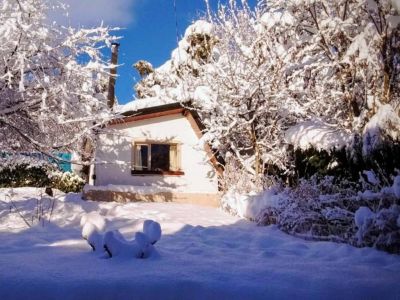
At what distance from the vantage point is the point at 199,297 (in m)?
3.13

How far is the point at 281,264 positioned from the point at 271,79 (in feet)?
27.3

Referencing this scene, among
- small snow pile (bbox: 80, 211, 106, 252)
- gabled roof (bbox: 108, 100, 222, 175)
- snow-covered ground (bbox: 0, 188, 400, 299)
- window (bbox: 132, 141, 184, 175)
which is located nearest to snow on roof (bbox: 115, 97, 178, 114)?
gabled roof (bbox: 108, 100, 222, 175)

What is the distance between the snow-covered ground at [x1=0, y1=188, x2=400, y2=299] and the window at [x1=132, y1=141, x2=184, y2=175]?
21.3 ft

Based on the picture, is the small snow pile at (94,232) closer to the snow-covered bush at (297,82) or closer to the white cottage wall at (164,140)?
the snow-covered bush at (297,82)

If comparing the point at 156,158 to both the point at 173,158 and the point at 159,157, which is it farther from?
the point at 173,158

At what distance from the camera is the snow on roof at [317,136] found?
9.11 meters

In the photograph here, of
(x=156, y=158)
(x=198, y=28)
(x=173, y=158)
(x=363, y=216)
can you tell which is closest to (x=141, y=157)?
(x=156, y=158)

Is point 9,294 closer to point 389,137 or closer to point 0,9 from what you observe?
point 0,9

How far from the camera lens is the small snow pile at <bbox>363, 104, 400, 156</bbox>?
19.9 ft

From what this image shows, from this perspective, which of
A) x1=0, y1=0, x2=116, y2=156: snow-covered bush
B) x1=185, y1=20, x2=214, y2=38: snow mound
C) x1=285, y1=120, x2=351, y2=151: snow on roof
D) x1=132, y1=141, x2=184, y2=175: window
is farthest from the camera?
x1=185, y1=20, x2=214, y2=38: snow mound

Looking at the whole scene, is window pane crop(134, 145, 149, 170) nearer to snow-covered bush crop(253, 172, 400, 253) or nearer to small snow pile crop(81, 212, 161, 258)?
snow-covered bush crop(253, 172, 400, 253)

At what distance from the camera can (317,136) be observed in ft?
32.6

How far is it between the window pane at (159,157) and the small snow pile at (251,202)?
3277mm

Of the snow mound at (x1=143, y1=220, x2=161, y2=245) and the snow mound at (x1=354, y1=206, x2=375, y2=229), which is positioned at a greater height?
the snow mound at (x1=354, y1=206, x2=375, y2=229)
